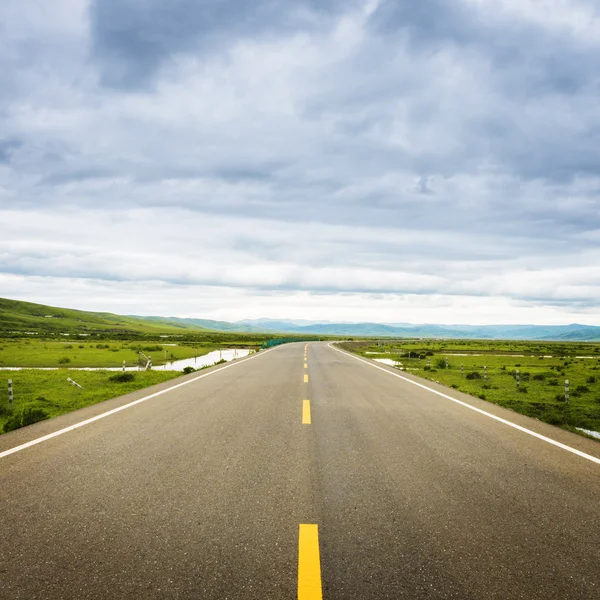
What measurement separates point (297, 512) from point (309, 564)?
1015 mm

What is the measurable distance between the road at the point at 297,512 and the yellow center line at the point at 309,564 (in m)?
0.01

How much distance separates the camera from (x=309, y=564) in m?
3.43

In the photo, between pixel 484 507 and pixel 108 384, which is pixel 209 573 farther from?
pixel 108 384

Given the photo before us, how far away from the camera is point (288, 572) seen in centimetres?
334

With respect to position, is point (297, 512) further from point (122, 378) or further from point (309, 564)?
point (122, 378)

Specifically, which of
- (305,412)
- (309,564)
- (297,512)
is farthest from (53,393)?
(309,564)

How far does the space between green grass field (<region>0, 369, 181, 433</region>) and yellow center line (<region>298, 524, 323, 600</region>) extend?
300 inches

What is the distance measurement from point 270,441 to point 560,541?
14.7ft

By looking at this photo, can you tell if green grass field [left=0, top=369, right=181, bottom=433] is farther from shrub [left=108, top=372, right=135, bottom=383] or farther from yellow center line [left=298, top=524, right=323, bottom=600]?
yellow center line [left=298, top=524, right=323, bottom=600]

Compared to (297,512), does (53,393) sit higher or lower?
lower

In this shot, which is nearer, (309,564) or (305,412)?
(309,564)

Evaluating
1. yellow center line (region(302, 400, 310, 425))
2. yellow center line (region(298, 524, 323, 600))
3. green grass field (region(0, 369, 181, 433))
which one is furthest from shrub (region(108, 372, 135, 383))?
yellow center line (region(298, 524, 323, 600))

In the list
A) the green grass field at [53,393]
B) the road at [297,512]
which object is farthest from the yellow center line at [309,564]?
the green grass field at [53,393]

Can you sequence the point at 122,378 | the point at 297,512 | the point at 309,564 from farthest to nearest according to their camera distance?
1. the point at 122,378
2. the point at 297,512
3. the point at 309,564
